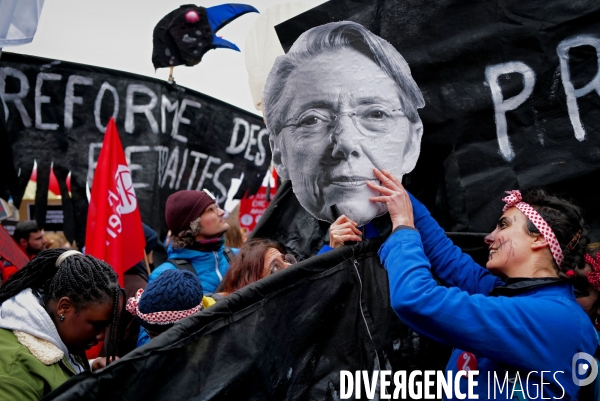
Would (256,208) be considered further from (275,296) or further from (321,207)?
(275,296)

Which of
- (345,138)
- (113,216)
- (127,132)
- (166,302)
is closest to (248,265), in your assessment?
(166,302)

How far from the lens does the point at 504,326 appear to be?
Answer: 1.69 meters

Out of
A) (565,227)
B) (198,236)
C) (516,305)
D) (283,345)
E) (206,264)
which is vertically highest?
(565,227)

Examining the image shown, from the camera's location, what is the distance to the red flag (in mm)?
3888

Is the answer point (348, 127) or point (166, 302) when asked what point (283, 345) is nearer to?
point (166, 302)

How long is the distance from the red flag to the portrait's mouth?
182 cm

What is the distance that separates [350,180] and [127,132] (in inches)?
112

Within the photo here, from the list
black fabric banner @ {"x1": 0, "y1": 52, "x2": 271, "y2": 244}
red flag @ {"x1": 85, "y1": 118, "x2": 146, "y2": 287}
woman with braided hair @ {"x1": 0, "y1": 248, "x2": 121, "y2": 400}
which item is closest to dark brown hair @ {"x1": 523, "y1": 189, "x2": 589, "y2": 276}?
woman with braided hair @ {"x1": 0, "y1": 248, "x2": 121, "y2": 400}

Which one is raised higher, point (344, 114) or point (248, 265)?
point (344, 114)

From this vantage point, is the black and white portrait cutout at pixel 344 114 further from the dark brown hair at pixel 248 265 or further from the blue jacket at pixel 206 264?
the blue jacket at pixel 206 264

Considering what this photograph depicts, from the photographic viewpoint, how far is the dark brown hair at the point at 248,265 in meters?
2.81

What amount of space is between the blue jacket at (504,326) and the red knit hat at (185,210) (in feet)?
6.43

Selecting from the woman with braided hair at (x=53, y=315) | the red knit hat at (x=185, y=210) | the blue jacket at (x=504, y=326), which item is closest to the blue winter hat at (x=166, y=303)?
the woman with braided hair at (x=53, y=315)

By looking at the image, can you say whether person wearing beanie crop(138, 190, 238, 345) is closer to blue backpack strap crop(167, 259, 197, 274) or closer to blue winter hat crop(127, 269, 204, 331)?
blue backpack strap crop(167, 259, 197, 274)
